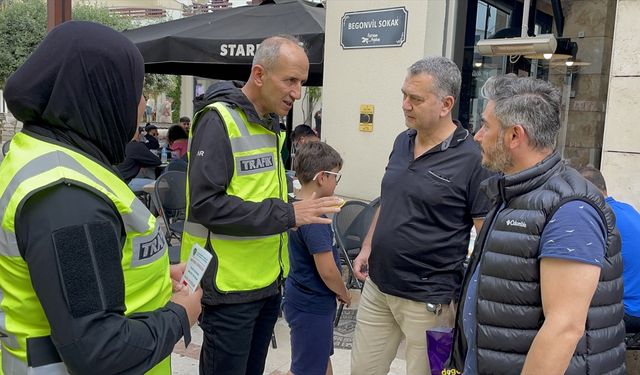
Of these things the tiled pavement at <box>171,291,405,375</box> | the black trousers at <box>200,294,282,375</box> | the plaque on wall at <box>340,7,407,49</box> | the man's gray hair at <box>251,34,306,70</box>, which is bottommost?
the tiled pavement at <box>171,291,405,375</box>

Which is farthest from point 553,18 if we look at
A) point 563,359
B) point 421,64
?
point 563,359

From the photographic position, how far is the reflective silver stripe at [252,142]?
231cm

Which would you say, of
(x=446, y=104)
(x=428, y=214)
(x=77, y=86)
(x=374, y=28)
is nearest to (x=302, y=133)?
(x=374, y=28)

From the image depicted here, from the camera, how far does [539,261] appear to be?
1.62 metres

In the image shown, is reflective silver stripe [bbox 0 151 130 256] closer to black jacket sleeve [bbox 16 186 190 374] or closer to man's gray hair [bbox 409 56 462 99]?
black jacket sleeve [bbox 16 186 190 374]

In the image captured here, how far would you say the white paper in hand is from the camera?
1575mm

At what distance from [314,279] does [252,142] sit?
2.49ft

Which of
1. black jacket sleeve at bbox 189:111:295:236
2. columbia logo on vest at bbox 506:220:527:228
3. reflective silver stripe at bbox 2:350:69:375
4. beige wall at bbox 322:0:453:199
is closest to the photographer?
reflective silver stripe at bbox 2:350:69:375

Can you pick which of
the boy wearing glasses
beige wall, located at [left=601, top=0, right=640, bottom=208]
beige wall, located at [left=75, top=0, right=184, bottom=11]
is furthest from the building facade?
beige wall, located at [left=75, top=0, right=184, bottom=11]

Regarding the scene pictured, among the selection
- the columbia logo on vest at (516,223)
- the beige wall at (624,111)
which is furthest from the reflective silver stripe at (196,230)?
the beige wall at (624,111)

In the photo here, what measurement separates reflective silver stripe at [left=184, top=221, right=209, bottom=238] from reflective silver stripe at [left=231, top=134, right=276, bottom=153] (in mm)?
357

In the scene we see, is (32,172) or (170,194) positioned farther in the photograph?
(170,194)

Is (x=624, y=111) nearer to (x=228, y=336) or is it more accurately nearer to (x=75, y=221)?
(x=228, y=336)

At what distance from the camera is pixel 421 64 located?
103 inches
